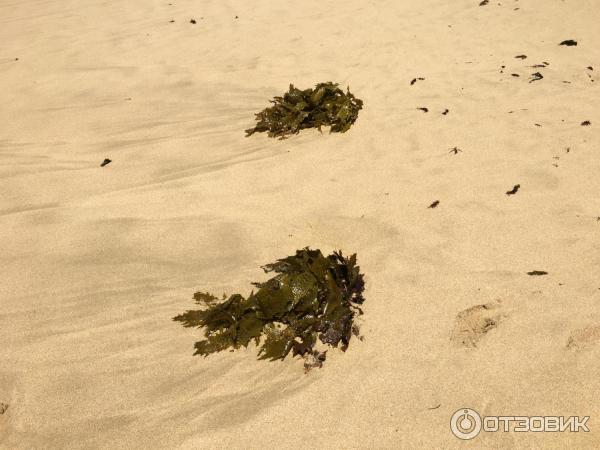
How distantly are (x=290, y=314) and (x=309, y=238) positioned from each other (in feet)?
2.15

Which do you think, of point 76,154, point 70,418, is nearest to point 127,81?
point 76,154

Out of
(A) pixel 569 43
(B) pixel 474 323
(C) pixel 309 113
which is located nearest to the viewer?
(B) pixel 474 323

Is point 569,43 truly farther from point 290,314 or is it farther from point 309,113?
point 290,314

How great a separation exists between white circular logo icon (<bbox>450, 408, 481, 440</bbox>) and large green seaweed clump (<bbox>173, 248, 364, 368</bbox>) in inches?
21.5

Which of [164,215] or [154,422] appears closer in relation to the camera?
[154,422]

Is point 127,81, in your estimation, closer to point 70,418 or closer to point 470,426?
point 70,418

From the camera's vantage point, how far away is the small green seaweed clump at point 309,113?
13.1 feet

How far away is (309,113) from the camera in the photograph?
404 centimetres

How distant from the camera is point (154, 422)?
184 cm

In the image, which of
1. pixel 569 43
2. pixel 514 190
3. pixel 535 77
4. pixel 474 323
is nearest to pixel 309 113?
pixel 514 190

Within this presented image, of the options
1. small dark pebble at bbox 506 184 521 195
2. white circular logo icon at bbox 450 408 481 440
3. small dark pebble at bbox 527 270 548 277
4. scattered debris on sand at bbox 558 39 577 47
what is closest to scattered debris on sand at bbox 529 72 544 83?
scattered debris on sand at bbox 558 39 577 47

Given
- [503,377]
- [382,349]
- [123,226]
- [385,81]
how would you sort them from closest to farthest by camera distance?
[503,377], [382,349], [123,226], [385,81]

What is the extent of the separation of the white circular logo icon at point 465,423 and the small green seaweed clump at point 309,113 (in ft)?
8.70

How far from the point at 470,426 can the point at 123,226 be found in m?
2.29
